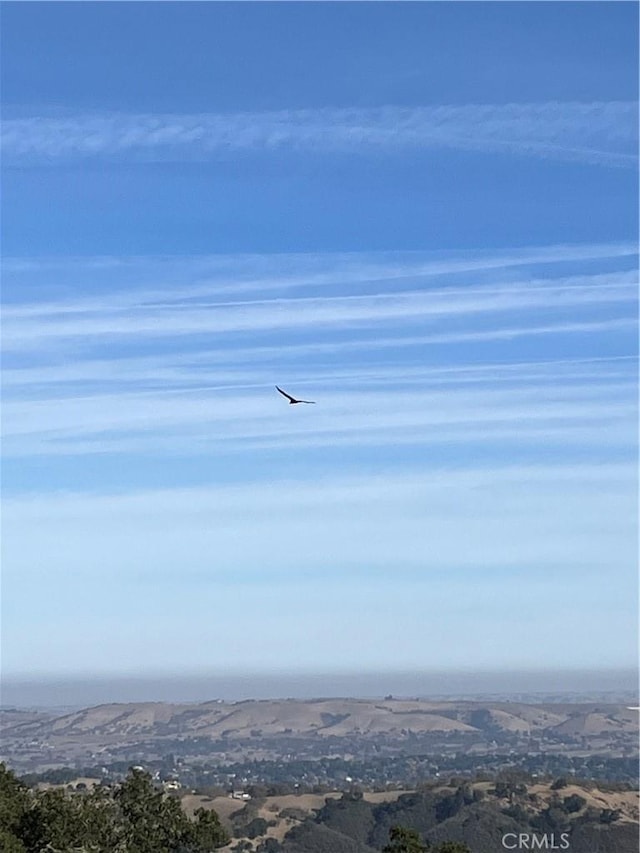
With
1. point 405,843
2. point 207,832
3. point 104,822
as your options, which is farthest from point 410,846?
point 104,822

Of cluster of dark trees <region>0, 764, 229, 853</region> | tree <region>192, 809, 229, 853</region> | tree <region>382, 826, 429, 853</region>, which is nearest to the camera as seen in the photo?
cluster of dark trees <region>0, 764, 229, 853</region>

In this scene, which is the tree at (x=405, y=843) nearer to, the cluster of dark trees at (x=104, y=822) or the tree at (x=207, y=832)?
the tree at (x=207, y=832)

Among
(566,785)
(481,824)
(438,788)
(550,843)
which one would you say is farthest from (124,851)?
(438,788)

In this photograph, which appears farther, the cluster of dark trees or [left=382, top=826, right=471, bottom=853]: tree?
[left=382, top=826, right=471, bottom=853]: tree

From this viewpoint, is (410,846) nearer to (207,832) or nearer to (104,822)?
(207,832)

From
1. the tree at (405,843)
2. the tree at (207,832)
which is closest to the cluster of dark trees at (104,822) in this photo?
the tree at (207,832)

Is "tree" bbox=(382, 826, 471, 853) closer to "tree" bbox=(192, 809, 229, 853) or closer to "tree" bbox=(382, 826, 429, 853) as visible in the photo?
"tree" bbox=(382, 826, 429, 853)

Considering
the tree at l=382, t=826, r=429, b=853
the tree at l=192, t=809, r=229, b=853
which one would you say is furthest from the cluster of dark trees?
the tree at l=382, t=826, r=429, b=853

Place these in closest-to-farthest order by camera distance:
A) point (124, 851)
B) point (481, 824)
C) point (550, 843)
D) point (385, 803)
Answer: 1. point (124, 851)
2. point (550, 843)
3. point (481, 824)
4. point (385, 803)

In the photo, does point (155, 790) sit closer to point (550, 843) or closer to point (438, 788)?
point (550, 843)
